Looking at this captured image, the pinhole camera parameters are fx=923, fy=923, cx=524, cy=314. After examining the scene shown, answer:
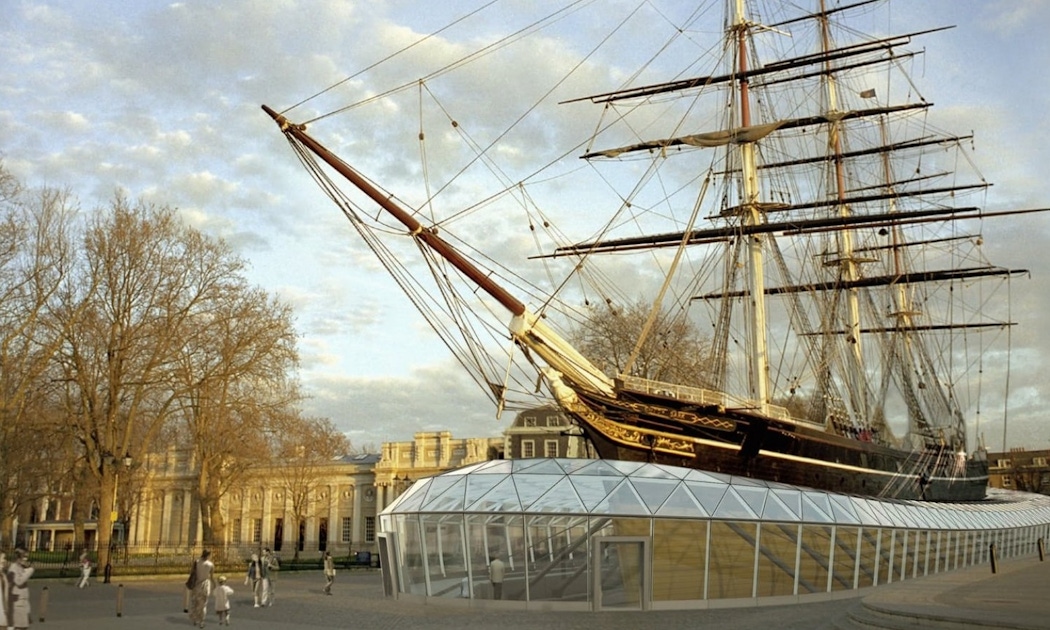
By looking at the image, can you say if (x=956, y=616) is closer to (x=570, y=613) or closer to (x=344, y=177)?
(x=570, y=613)

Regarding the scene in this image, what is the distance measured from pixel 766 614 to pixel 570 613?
4.34 meters

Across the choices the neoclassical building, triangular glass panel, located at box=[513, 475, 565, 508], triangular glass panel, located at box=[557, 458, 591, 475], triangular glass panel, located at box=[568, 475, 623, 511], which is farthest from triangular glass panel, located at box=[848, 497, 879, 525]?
the neoclassical building

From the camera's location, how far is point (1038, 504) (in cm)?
5466

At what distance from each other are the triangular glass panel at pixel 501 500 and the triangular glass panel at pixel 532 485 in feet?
0.49

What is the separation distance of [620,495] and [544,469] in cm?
261

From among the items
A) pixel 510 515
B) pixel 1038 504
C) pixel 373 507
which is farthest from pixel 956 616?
pixel 373 507

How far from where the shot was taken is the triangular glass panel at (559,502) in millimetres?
21891

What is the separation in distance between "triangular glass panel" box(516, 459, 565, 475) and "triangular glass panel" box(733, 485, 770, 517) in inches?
181

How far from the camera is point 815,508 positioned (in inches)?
963

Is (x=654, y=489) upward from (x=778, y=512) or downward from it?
upward

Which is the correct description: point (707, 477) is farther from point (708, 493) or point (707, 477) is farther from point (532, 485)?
point (532, 485)

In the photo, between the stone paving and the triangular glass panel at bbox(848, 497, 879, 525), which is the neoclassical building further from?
the triangular glass panel at bbox(848, 497, 879, 525)

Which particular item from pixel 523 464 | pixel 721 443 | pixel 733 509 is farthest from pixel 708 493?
pixel 721 443

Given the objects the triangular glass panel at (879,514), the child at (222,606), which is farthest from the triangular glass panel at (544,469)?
the triangular glass panel at (879,514)
